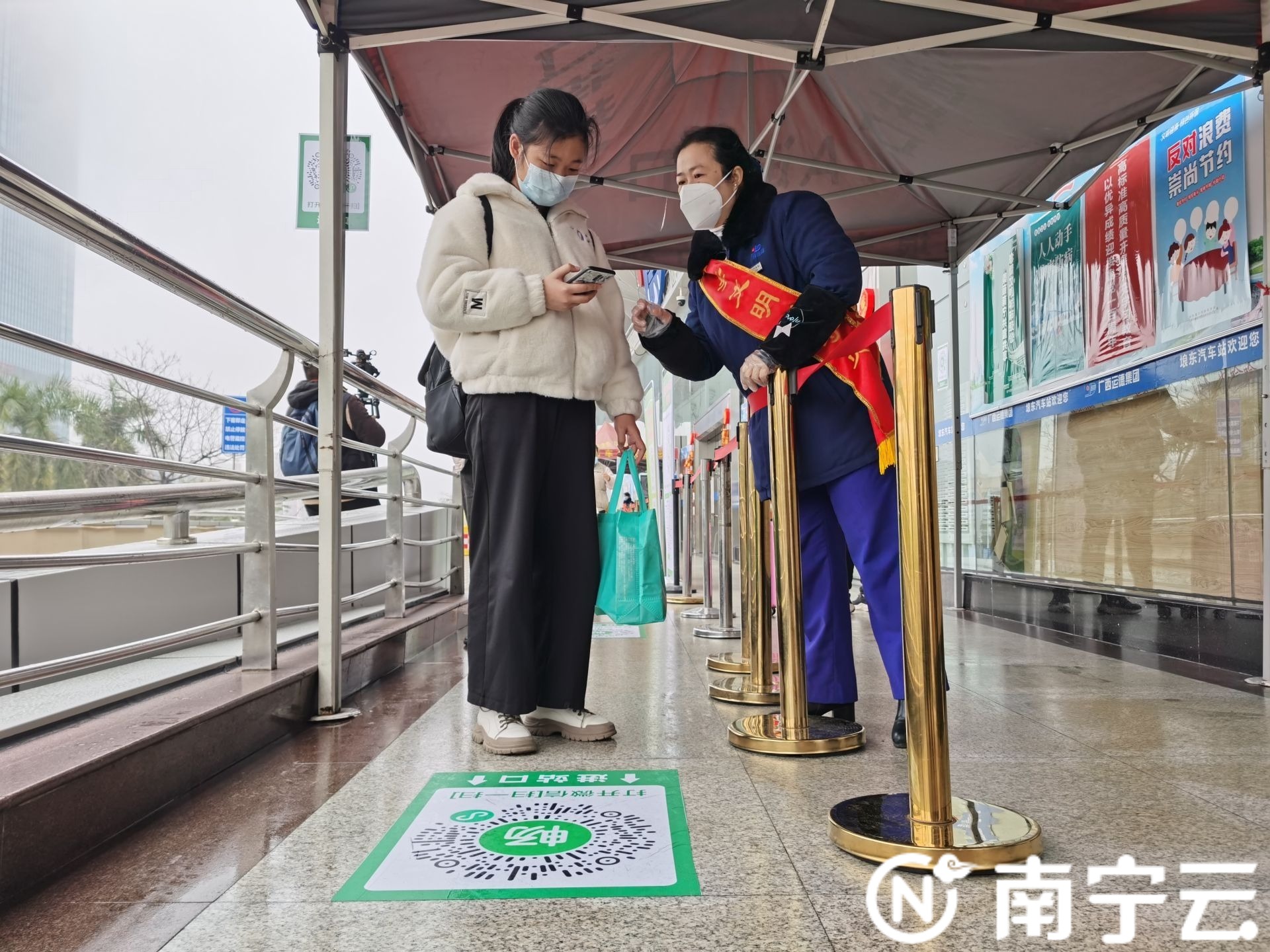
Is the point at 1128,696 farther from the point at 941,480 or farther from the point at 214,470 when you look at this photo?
the point at 941,480

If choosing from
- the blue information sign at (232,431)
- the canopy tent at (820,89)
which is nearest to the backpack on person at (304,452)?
the canopy tent at (820,89)

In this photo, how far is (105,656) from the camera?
1.72m

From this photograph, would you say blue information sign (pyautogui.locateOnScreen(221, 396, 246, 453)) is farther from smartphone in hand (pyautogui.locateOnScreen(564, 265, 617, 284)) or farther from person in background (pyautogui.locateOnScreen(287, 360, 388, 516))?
smartphone in hand (pyautogui.locateOnScreen(564, 265, 617, 284))

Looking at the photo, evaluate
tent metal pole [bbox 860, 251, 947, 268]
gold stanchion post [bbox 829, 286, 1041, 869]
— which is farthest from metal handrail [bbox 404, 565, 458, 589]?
tent metal pole [bbox 860, 251, 947, 268]

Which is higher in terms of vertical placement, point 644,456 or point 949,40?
point 949,40

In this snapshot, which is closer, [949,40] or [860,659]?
[949,40]

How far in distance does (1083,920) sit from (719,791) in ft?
2.53

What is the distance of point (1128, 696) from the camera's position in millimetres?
2936

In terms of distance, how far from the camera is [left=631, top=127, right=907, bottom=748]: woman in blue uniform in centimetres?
220

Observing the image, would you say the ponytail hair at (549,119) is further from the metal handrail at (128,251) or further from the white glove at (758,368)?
the metal handrail at (128,251)

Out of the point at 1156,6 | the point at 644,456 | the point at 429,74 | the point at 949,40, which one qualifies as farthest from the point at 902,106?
the point at 644,456

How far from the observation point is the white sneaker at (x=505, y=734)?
215 centimetres

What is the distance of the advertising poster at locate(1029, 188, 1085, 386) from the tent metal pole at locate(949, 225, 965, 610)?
56 cm

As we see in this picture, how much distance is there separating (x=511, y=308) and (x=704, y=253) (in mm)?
662
